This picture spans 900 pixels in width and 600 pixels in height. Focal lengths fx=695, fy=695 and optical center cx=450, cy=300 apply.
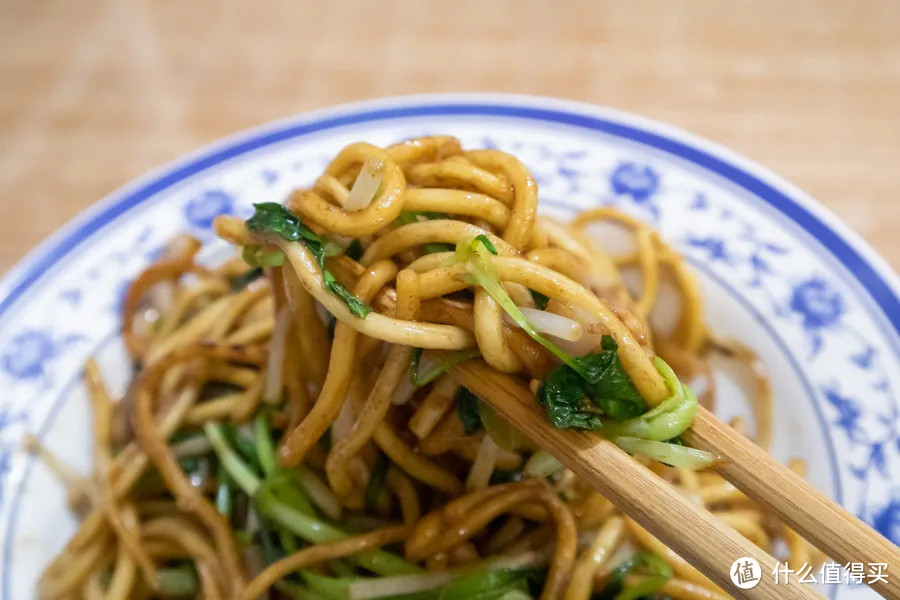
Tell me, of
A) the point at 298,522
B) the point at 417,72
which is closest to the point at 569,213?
the point at 298,522

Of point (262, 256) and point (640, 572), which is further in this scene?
point (640, 572)

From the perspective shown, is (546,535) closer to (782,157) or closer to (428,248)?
(428,248)

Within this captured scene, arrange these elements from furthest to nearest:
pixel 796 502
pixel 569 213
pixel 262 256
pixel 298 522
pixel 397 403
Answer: pixel 569 213 < pixel 298 522 < pixel 397 403 < pixel 262 256 < pixel 796 502

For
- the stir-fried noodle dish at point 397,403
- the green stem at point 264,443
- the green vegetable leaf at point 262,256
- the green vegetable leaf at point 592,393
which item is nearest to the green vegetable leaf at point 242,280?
the stir-fried noodle dish at point 397,403

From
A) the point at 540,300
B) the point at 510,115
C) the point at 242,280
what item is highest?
the point at 510,115

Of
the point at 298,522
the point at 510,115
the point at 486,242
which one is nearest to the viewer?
the point at 486,242

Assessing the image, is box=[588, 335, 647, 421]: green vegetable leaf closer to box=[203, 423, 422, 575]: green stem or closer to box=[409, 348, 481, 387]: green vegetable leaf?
box=[409, 348, 481, 387]: green vegetable leaf

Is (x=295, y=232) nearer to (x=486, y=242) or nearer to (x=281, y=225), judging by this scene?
(x=281, y=225)
